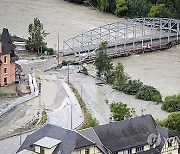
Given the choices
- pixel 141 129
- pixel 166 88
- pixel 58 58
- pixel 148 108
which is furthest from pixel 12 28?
pixel 141 129

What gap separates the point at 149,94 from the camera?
33000mm

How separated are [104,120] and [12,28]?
73.0ft

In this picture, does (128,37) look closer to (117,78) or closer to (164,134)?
(117,78)

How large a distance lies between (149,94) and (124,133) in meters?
11.1

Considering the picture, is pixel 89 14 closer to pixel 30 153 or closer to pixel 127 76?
pixel 127 76

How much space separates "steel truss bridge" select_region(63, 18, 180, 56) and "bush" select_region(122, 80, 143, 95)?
854cm

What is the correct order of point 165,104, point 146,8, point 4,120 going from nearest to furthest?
point 4,120, point 165,104, point 146,8

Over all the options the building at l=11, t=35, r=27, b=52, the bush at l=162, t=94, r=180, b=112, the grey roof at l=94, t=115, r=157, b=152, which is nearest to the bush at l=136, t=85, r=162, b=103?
the bush at l=162, t=94, r=180, b=112

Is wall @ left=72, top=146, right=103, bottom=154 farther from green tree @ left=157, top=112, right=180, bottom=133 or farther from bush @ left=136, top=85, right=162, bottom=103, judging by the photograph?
bush @ left=136, top=85, right=162, bottom=103

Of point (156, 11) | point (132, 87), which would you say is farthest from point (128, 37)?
point (132, 87)

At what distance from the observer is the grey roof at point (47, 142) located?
68.0ft

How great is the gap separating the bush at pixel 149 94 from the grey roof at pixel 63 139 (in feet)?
37.8

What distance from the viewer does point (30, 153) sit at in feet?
69.5

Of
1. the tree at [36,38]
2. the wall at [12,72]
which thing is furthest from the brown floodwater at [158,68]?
the wall at [12,72]
